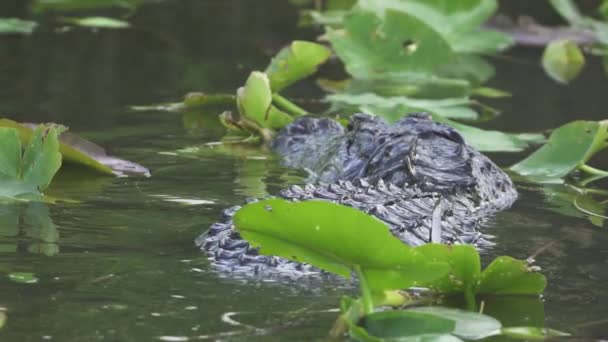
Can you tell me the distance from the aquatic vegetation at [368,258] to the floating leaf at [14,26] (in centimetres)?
476

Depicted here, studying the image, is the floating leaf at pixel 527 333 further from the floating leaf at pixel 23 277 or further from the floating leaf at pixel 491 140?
the floating leaf at pixel 491 140

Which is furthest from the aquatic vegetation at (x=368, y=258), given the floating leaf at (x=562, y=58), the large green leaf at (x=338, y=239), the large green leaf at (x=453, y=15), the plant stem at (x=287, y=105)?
the floating leaf at (x=562, y=58)

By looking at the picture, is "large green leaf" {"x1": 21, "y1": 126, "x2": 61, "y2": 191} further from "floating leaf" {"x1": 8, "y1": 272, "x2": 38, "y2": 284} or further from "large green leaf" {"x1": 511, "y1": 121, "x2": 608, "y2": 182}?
"large green leaf" {"x1": 511, "y1": 121, "x2": 608, "y2": 182}

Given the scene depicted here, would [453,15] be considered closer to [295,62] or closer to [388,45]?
[388,45]

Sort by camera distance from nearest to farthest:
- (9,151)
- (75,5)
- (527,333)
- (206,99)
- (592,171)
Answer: (527,333) < (9,151) < (592,171) < (206,99) < (75,5)

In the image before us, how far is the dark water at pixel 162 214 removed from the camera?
2770 millimetres

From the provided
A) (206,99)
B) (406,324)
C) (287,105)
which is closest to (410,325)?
(406,324)

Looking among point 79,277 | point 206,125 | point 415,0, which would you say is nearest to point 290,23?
point 415,0

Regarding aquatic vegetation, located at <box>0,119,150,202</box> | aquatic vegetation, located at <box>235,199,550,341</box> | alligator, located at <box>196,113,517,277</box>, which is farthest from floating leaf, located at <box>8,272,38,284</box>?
aquatic vegetation, located at <box>0,119,150,202</box>

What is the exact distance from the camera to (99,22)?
305 inches

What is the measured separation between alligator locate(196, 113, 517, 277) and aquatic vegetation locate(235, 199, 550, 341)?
15.1 inches

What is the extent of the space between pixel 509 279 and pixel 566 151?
1787 mm

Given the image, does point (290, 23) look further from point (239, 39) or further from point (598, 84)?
point (598, 84)

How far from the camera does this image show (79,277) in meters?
3.04
